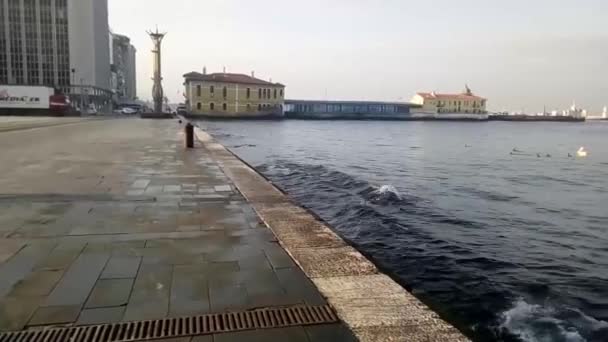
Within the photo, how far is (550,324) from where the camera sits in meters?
4.88

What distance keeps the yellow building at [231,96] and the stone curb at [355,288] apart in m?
105

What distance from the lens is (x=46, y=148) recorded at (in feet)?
55.8

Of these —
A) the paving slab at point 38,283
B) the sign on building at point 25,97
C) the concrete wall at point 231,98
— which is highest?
the concrete wall at point 231,98

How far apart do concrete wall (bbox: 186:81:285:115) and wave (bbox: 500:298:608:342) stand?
10718 centimetres

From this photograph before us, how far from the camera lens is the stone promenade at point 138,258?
3.56 meters

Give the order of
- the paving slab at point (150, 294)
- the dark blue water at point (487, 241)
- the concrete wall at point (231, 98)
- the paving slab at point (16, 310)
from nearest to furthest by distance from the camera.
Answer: the paving slab at point (16, 310)
the paving slab at point (150, 294)
the dark blue water at point (487, 241)
the concrete wall at point (231, 98)

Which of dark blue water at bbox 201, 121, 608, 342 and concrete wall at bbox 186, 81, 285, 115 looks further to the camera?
concrete wall at bbox 186, 81, 285, 115

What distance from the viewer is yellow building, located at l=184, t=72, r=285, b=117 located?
356 ft

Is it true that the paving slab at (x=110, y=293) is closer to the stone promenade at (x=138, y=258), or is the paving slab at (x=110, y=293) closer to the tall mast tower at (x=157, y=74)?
the stone promenade at (x=138, y=258)

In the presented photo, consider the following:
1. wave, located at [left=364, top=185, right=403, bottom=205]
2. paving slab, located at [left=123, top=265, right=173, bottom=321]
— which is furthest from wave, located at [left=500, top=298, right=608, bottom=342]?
wave, located at [left=364, top=185, right=403, bottom=205]

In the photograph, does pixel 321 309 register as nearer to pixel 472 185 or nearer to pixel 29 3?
pixel 472 185

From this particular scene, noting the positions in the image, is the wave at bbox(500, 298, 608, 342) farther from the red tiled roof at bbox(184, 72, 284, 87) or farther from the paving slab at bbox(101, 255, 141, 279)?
the red tiled roof at bbox(184, 72, 284, 87)

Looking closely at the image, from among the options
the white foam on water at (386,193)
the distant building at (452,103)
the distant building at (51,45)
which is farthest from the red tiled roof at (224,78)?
the white foam on water at (386,193)

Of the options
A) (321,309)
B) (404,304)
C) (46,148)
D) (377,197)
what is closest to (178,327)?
(321,309)
